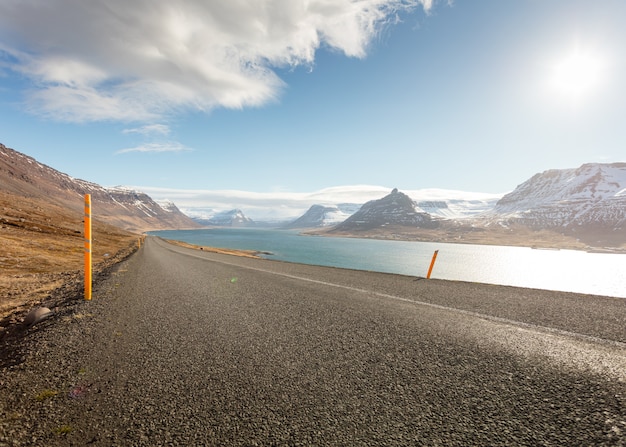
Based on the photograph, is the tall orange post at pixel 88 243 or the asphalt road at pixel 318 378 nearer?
the asphalt road at pixel 318 378

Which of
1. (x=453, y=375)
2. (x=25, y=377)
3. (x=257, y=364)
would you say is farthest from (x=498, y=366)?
(x=25, y=377)

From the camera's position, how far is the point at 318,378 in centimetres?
357

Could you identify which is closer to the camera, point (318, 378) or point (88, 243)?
point (318, 378)

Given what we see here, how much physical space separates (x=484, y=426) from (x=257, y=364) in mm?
2804

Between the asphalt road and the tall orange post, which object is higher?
the tall orange post

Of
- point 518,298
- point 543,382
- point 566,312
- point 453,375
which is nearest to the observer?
point 543,382

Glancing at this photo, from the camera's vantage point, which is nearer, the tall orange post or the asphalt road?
the asphalt road

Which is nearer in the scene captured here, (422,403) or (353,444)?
(353,444)

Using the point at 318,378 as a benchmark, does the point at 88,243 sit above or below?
above

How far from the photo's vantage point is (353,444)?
2426mm

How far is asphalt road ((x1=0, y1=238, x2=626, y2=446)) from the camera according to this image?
253 centimetres

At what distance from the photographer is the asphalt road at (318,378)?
2531mm

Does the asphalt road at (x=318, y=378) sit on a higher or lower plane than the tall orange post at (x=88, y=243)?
lower

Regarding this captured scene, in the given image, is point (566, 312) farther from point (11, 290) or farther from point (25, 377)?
point (11, 290)
